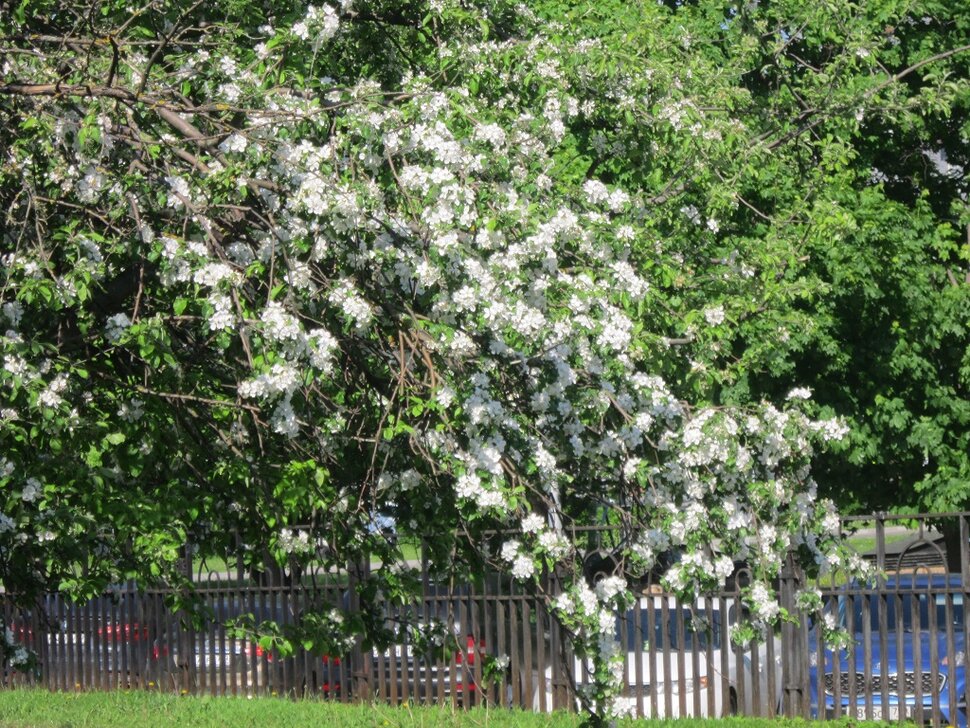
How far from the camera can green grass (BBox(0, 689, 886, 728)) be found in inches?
334

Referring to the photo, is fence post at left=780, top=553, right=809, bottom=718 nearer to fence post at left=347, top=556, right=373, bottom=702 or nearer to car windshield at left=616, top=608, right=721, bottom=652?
car windshield at left=616, top=608, right=721, bottom=652

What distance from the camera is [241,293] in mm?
4625

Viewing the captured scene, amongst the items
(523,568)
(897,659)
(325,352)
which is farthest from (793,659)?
(325,352)

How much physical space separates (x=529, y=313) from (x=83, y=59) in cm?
219

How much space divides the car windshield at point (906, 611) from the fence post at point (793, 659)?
1.06 feet

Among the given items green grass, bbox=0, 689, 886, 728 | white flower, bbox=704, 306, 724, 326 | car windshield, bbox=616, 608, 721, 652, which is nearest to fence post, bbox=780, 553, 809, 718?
green grass, bbox=0, 689, 886, 728

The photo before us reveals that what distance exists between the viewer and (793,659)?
8633 millimetres

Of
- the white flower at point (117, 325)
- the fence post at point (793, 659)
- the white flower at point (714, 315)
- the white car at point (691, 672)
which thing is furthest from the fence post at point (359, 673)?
the white flower at point (117, 325)

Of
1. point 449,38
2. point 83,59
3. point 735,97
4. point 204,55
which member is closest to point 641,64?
point 449,38

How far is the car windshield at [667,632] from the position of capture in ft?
28.7

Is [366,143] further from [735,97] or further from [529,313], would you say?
[735,97]

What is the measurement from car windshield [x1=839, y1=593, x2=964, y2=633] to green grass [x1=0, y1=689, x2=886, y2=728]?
0.71 metres

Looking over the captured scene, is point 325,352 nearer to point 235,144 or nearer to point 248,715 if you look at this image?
point 235,144

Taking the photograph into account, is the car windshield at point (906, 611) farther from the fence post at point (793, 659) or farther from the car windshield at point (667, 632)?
the car windshield at point (667, 632)
